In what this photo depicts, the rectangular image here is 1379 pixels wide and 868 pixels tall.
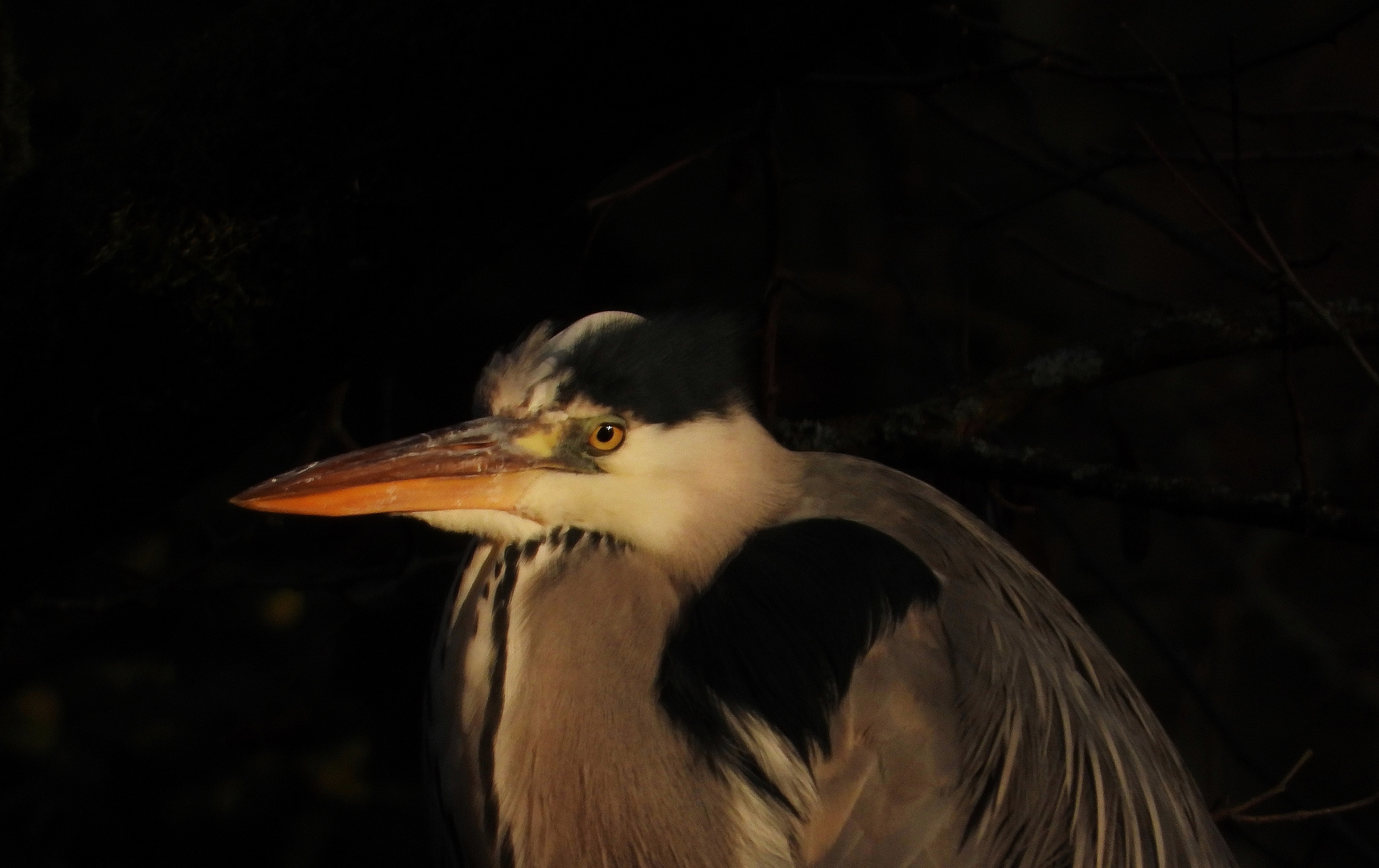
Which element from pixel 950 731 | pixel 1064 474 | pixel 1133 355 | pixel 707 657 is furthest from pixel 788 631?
pixel 1133 355

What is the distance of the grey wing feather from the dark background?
0.67 ft

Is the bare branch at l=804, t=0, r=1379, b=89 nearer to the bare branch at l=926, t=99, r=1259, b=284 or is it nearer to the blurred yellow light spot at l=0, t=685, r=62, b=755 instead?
the bare branch at l=926, t=99, r=1259, b=284

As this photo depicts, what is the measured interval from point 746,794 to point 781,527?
30 centimetres

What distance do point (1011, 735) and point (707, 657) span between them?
Result: 341mm

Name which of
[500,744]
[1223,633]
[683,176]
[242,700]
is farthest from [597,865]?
[1223,633]

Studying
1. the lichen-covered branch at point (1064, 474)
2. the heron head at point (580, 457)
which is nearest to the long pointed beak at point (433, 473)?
the heron head at point (580, 457)

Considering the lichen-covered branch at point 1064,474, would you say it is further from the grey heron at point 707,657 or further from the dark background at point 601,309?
the grey heron at point 707,657

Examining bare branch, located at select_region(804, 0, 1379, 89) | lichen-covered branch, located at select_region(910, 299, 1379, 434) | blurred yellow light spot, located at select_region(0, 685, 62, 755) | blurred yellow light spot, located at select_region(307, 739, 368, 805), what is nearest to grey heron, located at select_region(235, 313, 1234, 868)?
lichen-covered branch, located at select_region(910, 299, 1379, 434)

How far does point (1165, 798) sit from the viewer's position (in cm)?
144

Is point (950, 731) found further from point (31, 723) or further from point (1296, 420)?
point (31, 723)

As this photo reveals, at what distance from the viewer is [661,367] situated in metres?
1.31

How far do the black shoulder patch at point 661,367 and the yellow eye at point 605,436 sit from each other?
20 mm

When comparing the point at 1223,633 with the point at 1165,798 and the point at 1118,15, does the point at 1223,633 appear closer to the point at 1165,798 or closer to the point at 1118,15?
the point at 1118,15

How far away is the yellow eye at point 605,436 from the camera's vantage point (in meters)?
1.29
